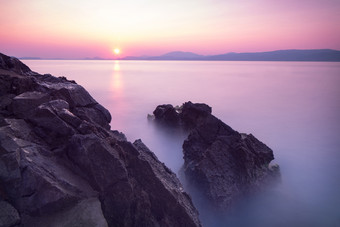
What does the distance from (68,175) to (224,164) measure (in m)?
14.3

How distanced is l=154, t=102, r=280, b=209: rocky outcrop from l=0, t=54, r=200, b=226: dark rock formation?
5503mm

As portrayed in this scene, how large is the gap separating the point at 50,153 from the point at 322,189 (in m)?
26.9

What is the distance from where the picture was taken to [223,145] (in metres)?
23.4

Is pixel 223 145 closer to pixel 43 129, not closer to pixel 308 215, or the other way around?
pixel 308 215

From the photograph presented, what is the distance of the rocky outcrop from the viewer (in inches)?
842

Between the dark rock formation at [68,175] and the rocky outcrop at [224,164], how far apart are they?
18.1 feet

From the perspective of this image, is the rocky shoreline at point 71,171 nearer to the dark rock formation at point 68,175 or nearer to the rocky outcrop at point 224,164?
the dark rock formation at point 68,175

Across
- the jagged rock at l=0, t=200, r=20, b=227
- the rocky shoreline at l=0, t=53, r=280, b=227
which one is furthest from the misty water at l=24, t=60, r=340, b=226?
the jagged rock at l=0, t=200, r=20, b=227

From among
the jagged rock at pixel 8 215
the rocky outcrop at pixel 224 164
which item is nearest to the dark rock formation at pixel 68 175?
the jagged rock at pixel 8 215

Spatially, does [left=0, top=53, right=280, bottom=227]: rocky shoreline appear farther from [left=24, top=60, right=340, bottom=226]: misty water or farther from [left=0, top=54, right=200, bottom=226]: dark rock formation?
[left=24, top=60, right=340, bottom=226]: misty water

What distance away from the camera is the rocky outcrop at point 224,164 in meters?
21.4

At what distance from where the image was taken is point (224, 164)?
22.4m

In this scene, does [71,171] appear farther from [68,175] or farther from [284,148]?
[284,148]

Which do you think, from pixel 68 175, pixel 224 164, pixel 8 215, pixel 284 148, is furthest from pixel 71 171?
pixel 284 148
